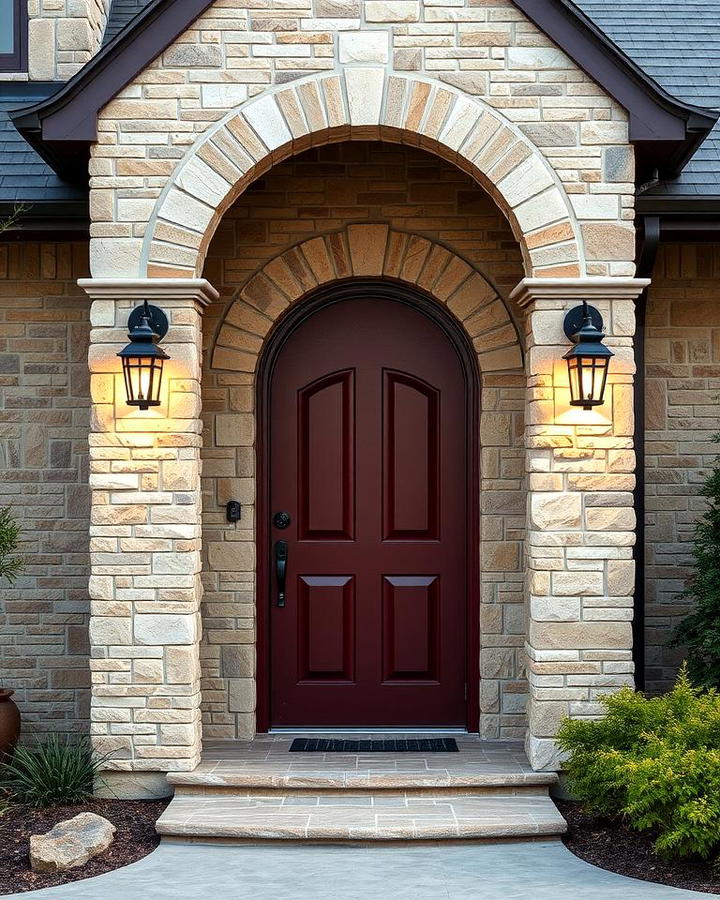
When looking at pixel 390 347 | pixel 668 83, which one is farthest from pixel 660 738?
pixel 668 83

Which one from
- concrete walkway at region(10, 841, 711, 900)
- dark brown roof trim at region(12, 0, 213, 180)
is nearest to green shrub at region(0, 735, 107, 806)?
concrete walkway at region(10, 841, 711, 900)

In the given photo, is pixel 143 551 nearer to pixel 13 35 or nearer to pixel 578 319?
pixel 578 319

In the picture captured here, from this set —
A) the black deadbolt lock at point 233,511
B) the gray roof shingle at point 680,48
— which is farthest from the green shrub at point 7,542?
the gray roof shingle at point 680,48

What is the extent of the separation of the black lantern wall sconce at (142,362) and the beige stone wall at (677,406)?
322 centimetres

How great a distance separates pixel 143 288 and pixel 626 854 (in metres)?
3.82

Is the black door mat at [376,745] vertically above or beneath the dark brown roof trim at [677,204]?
beneath

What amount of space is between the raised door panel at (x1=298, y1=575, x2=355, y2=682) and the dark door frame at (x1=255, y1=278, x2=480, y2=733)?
0.24 metres

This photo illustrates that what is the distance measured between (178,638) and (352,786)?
1.23m

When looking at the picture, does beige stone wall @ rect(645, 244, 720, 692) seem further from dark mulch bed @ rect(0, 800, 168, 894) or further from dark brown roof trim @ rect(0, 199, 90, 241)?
dark brown roof trim @ rect(0, 199, 90, 241)

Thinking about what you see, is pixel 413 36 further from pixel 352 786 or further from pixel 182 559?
pixel 352 786

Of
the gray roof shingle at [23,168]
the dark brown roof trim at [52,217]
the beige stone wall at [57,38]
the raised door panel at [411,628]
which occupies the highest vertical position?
the beige stone wall at [57,38]

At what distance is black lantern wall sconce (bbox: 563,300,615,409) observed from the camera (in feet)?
17.9

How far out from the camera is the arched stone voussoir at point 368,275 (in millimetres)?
6586

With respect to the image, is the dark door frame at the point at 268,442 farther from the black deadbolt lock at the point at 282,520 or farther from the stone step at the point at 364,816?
the stone step at the point at 364,816
